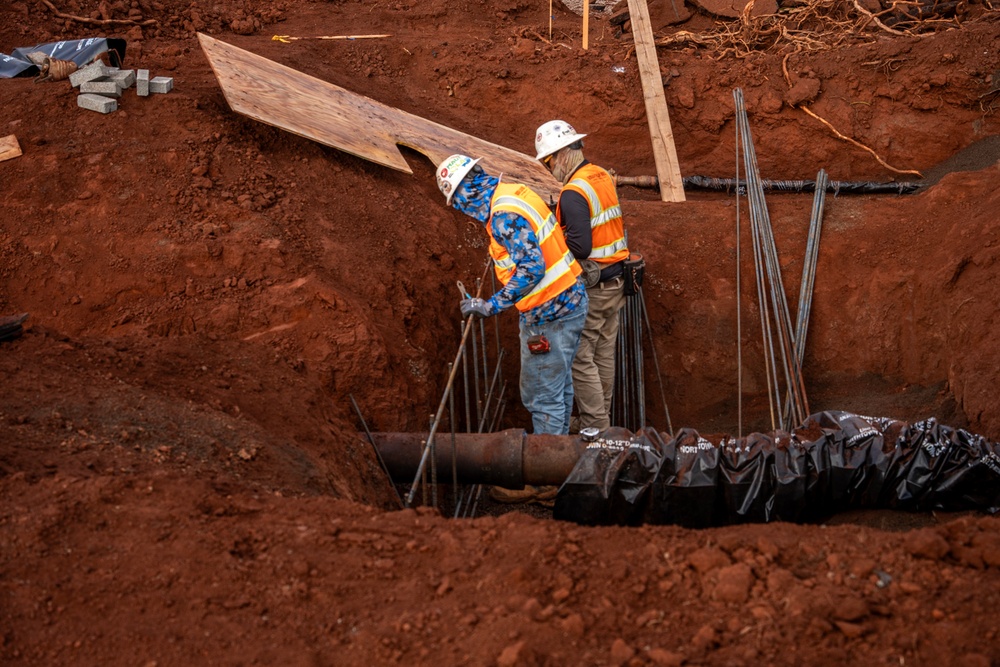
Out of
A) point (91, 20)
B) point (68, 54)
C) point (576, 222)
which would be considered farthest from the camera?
point (91, 20)

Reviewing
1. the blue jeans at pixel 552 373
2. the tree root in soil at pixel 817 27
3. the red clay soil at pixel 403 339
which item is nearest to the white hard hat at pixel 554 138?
the blue jeans at pixel 552 373

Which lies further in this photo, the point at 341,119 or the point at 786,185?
the point at 786,185

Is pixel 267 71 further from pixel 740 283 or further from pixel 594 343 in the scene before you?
pixel 740 283

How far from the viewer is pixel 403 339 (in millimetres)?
6312

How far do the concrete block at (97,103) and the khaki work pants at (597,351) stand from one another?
3869 millimetres

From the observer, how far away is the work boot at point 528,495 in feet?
20.6

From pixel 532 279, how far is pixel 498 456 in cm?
103

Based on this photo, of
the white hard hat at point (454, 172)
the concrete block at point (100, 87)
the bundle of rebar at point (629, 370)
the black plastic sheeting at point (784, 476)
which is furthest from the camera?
the bundle of rebar at point (629, 370)

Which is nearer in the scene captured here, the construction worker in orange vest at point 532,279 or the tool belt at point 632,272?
the construction worker in orange vest at point 532,279

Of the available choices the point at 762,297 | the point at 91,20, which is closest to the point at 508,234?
the point at 762,297

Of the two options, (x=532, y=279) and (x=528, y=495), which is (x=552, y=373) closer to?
(x=532, y=279)

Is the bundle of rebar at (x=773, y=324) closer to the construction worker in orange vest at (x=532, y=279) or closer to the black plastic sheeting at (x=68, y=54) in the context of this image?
the construction worker in orange vest at (x=532, y=279)

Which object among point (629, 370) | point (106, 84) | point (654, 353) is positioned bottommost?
point (629, 370)

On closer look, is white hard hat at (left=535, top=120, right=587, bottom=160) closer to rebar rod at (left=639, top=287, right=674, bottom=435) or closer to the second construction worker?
the second construction worker
